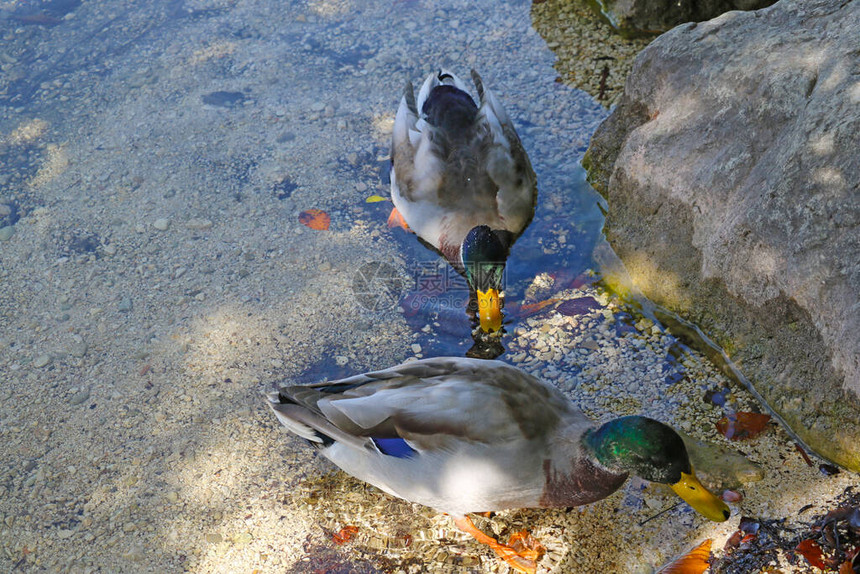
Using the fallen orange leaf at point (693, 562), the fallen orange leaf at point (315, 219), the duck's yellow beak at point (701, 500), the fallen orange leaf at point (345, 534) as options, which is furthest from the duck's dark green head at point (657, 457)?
the fallen orange leaf at point (315, 219)

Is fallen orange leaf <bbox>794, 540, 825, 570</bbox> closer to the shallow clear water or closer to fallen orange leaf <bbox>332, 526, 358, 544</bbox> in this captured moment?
the shallow clear water

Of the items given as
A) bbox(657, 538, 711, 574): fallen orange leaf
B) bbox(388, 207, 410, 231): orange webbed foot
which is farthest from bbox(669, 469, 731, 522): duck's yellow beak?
bbox(388, 207, 410, 231): orange webbed foot

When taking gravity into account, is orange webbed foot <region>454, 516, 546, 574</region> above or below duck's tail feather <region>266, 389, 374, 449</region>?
below

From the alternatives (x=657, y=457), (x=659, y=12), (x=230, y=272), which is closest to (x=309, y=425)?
(x=657, y=457)

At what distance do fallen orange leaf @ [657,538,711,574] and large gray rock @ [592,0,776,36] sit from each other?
13.5ft

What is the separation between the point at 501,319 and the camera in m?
3.90

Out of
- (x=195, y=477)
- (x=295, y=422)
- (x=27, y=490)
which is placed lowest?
(x=27, y=490)

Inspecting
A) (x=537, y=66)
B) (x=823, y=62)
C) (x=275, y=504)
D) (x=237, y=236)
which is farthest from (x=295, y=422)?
(x=537, y=66)

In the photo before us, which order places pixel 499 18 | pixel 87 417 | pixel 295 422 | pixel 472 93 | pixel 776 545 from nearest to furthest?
1. pixel 776 545
2. pixel 295 422
3. pixel 87 417
4. pixel 472 93
5. pixel 499 18

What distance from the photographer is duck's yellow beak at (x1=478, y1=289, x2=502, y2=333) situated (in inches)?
151

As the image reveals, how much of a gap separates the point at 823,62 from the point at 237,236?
10.6ft

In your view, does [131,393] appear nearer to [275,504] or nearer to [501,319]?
[275,504]

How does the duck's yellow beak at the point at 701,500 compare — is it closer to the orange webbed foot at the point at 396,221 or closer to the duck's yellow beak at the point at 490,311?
the duck's yellow beak at the point at 490,311

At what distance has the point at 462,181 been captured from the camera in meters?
4.46
